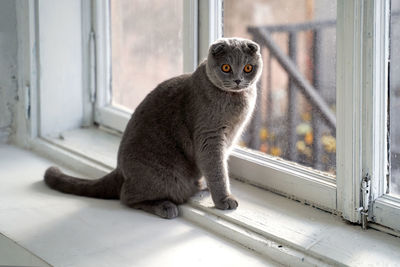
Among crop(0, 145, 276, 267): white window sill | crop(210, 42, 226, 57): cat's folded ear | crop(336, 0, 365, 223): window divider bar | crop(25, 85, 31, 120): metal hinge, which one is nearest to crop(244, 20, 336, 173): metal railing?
crop(336, 0, 365, 223): window divider bar

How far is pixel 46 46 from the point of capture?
2.40 metres

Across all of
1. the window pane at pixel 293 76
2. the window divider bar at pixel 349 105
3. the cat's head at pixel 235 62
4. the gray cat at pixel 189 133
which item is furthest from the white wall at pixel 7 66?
the window divider bar at pixel 349 105

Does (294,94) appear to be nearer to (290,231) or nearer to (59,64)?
(290,231)

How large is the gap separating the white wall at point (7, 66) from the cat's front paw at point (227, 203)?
113 centimetres

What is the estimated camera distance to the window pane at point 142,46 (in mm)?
2252

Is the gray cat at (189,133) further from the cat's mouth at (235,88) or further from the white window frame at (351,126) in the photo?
the white window frame at (351,126)

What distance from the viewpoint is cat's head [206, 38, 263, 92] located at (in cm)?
174

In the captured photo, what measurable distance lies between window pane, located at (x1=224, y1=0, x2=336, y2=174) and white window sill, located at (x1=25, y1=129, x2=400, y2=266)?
0.54 ft

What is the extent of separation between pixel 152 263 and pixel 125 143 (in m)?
0.49

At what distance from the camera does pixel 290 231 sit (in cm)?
166

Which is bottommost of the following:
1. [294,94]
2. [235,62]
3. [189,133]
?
[189,133]

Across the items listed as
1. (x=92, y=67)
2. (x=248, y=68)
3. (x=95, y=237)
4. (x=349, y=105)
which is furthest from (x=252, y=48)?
(x=92, y=67)

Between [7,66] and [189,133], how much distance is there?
3.20 feet

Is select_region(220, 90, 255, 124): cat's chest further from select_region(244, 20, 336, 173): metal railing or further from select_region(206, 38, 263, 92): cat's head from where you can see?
select_region(244, 20, 336, 173): metal railing
